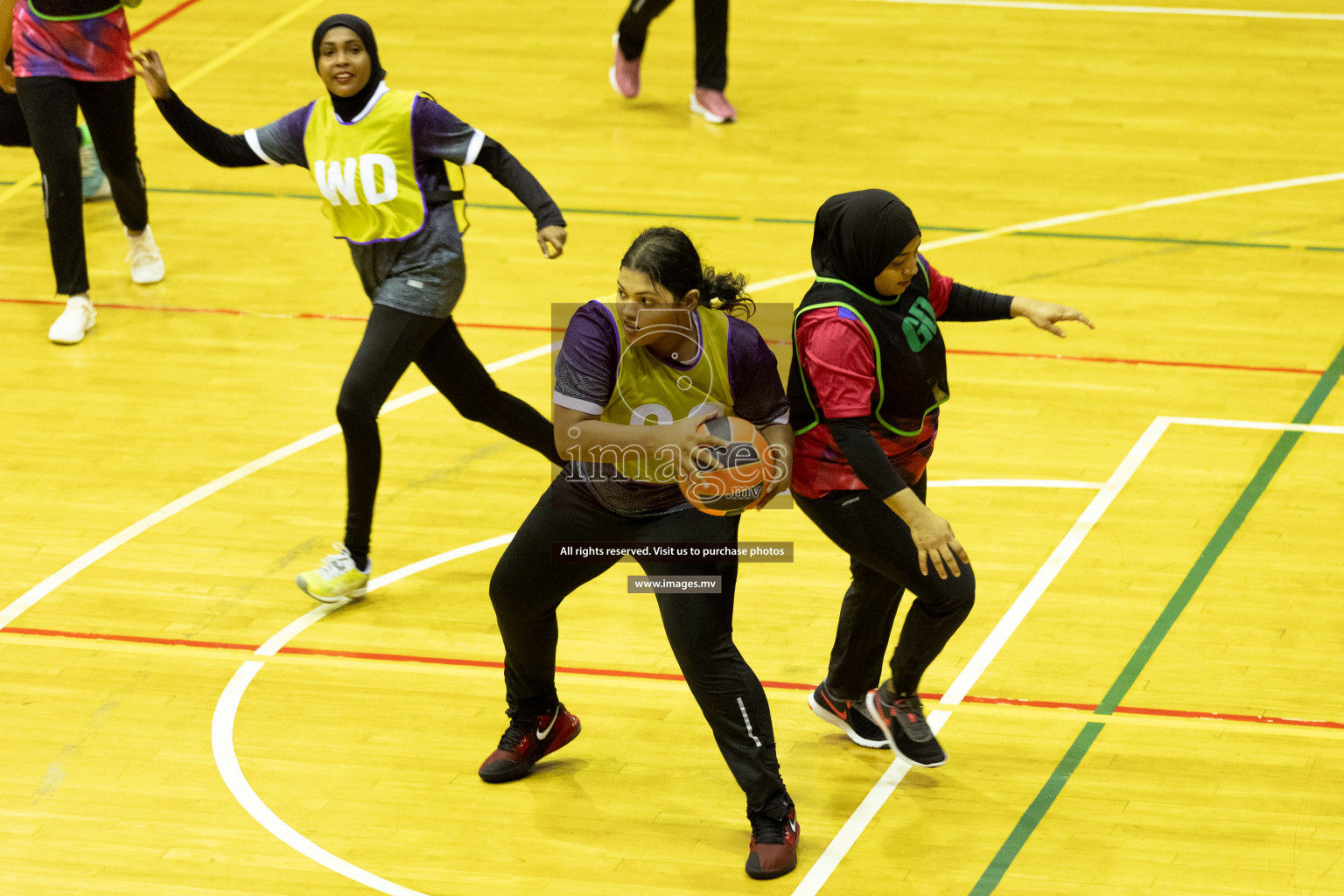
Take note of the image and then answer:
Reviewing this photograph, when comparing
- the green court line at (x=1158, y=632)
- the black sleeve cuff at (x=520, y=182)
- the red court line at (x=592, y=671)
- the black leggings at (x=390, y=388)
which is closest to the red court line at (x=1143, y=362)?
the green court line at (x=1158, y=632)

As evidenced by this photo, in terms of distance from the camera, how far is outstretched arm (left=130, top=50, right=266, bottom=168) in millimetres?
5055

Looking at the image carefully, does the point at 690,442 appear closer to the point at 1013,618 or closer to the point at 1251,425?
the point at 1013,618

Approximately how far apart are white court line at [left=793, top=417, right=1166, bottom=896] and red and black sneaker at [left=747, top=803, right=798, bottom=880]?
7 centimetres

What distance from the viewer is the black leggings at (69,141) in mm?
7238

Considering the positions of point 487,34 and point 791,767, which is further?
point 487,34

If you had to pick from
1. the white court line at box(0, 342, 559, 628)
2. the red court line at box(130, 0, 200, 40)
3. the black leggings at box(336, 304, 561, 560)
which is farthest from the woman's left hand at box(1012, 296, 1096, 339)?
the red court line at box(130, 0, 200, 40)

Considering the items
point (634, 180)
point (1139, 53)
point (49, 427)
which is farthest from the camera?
point (1139, 53)

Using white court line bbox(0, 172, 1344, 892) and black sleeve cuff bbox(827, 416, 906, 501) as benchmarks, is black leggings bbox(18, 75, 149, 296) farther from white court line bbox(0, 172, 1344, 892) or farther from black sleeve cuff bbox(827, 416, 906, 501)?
black sleeve cuff bbox(827, 416, 906, 501)

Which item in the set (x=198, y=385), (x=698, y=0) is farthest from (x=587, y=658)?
(x=698, y=0)

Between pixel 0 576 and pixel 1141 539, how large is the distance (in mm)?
4214

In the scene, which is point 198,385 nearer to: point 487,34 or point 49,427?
point 49,427

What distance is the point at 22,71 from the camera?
23.7ft

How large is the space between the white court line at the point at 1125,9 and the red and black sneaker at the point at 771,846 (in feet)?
30.2

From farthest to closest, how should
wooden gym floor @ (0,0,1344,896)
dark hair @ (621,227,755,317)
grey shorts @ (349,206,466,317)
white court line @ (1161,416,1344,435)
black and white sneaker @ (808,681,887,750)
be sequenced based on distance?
white court line @ (1161,416,1344,435) < grey shorts @ (349,206,466,317) < black and white sneaker @ (808,681,887,750) < wooden gym floor @ (0,0,1344,896) < dark hair @ (621,227,755,317)
